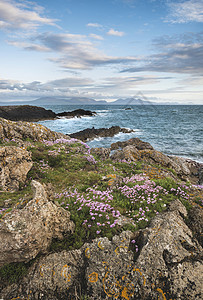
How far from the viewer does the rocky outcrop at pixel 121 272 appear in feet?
12.3

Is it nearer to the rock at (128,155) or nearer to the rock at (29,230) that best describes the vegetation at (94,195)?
the rock at (29,230)

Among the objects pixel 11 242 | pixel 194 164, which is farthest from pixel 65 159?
pixel 194 164

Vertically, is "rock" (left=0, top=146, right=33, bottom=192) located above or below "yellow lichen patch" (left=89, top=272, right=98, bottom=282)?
above

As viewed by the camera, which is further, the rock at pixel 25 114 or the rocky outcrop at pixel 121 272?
the rock at pixel 25 114

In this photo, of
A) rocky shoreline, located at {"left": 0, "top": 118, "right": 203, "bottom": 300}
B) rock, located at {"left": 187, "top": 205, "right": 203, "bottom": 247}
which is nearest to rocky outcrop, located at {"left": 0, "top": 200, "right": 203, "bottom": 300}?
rocky shoreline, located at {"left": 0, "top": 118, "right": 203, "bottom": 300}

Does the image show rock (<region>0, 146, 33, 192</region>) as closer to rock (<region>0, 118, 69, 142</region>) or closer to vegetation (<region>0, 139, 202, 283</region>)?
vegetation (<region>0, 139, 202, 283</region>)

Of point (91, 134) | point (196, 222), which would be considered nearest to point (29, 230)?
point (196, 222)

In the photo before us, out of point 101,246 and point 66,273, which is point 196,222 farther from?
point 66,273

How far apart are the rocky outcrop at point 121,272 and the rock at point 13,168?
5.43 meters

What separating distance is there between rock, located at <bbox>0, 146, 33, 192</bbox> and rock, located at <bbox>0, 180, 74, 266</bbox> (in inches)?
180

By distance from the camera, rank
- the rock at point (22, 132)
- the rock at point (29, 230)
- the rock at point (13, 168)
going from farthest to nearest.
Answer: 1. the rock at point (22, 132)
2. the rock at point (13, 168)
3. the rock at point (29, 230)

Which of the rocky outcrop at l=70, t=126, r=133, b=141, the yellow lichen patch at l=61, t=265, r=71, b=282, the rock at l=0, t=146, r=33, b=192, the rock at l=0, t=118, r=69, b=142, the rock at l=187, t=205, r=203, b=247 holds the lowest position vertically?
the rocky outcrop at l=70, t=126, r=133, b=141

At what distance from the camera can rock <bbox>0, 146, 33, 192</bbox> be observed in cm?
847

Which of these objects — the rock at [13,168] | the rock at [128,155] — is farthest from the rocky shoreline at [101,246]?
the rock at [128,155]
